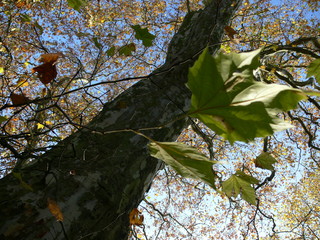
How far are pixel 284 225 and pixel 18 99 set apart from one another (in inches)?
578

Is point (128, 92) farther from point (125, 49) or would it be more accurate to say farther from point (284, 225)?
point (284, 225)

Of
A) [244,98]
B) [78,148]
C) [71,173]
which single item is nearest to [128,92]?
[78,148]

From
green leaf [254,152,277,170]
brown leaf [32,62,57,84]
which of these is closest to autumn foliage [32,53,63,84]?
brown leaf [32,62,57,84]

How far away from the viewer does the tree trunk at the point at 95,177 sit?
0.80 m

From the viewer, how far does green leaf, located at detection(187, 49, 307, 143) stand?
1.14ft

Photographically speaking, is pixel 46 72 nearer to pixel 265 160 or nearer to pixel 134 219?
pixel 134 219

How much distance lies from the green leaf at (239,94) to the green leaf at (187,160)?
93mm

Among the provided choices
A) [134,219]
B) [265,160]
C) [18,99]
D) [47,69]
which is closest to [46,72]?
[47,69]

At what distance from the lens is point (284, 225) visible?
1226 cm

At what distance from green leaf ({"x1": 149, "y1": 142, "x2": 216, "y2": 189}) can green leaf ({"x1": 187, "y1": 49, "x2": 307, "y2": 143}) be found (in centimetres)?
9

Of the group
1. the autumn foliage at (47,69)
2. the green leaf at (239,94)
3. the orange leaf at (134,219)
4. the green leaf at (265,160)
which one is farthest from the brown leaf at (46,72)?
the green leaf at (265,160)

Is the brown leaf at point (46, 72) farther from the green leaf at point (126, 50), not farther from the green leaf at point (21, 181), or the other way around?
the green leaf at point (126, 50)

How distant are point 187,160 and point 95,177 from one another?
70 cm

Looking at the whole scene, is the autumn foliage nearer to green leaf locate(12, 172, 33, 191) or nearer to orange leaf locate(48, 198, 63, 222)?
green leaf locate(12, 172, 33, 191)
